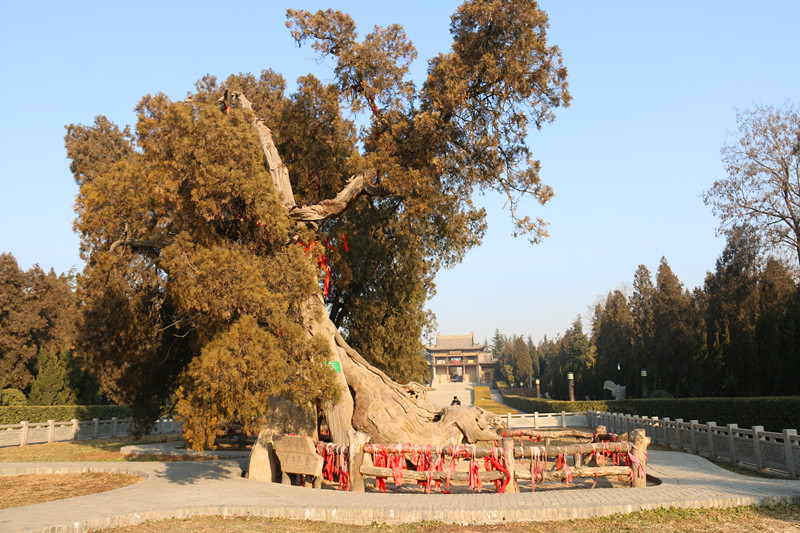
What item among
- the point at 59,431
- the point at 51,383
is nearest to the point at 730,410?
the point at 59,431

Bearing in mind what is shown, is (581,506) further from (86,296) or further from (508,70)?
(86,296)

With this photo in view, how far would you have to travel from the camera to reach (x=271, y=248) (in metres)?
11.6

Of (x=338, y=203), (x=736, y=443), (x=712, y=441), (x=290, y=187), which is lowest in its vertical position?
(x=712, y=441)

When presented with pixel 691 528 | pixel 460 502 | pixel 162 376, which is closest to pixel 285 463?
pixel 460 502

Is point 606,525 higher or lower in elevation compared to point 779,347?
lower

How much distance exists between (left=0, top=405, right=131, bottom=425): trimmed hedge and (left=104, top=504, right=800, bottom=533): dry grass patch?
20.0 metres

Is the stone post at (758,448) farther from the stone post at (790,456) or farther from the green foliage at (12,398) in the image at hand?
the green foliage at (12,398)

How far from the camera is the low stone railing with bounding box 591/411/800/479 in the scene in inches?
422

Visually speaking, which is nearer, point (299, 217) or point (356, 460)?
point (356, 460)

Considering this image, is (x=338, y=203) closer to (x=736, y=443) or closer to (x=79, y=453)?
(x=736, y=443)

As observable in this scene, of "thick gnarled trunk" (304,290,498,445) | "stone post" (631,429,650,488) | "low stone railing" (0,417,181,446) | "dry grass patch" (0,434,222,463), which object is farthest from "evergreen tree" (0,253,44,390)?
"stone post" (631,429,650,488)

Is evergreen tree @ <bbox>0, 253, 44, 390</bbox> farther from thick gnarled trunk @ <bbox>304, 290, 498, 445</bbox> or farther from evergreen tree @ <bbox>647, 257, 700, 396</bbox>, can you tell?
evergreen tree @ <bbox>647, 257, 700, 396</bbox>

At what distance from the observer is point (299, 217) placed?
13.5 metres

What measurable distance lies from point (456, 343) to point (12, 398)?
67879 mm
